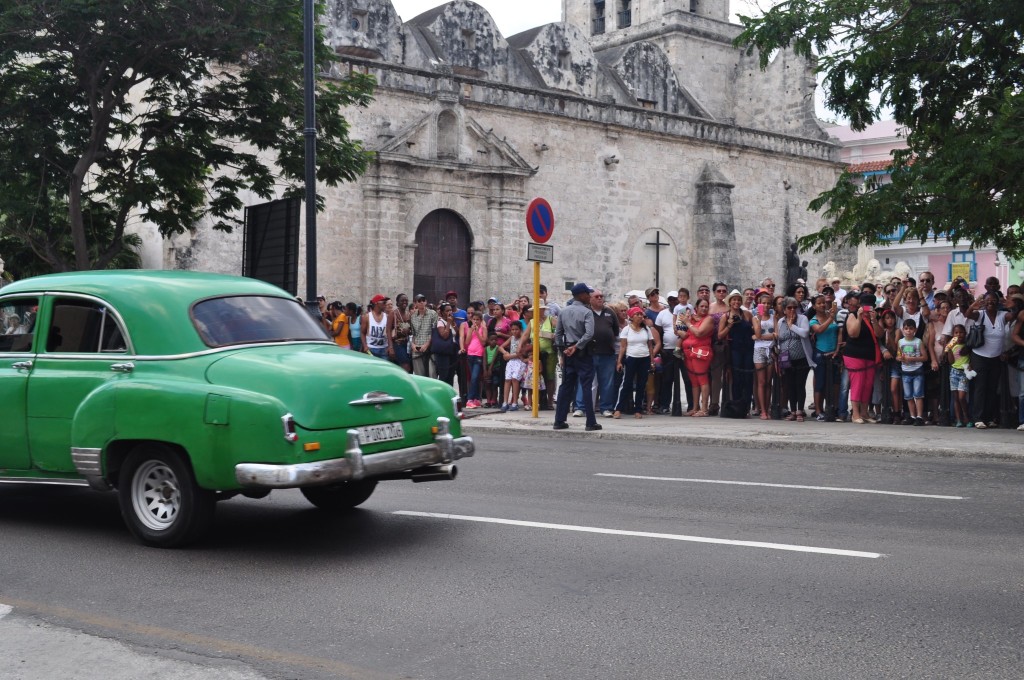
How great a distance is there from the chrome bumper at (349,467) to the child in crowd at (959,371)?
10180 mm

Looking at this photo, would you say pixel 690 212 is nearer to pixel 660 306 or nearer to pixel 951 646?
pixel 660 306

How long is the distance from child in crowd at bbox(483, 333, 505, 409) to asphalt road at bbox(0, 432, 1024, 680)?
980 cm

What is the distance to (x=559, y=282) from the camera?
1435 inches

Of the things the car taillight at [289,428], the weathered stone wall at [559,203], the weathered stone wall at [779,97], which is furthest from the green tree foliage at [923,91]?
the weathered stone wall at [779,97]

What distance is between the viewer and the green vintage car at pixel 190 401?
7.10 meters

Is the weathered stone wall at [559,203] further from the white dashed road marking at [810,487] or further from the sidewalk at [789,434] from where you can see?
the white dashed road marking at [810,487]

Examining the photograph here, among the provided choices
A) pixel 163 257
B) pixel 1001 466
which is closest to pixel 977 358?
pixel 1001 466

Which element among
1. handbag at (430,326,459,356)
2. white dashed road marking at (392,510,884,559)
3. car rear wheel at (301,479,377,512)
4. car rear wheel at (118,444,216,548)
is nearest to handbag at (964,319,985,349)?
handbag at (430,326,459,356)

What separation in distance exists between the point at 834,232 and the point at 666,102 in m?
31.2

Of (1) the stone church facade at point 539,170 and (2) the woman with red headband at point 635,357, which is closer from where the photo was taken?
(2) the woman with red headband at point 635,357

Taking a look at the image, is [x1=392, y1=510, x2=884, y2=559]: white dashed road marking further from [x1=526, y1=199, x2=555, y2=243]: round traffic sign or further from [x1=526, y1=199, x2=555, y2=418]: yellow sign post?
[x1=526, y1=199, x2=555, y2=243]: round traffic sign

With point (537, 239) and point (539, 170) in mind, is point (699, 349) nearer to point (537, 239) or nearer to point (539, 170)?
point (537, 239)

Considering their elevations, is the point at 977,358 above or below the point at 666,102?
below

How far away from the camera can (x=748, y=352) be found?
58.5ft
